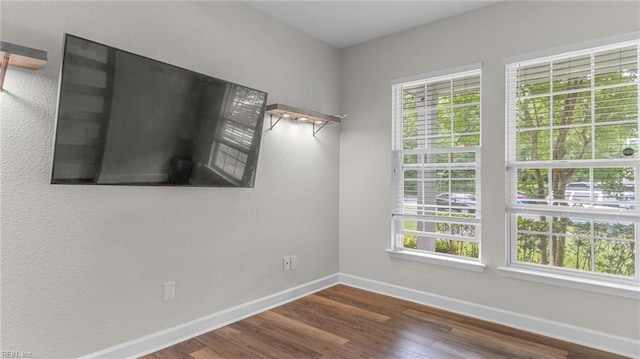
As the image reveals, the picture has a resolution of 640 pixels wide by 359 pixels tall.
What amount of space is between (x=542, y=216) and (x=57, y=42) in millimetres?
3530

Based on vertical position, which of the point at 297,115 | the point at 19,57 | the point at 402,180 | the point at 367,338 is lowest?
the point at 367,338

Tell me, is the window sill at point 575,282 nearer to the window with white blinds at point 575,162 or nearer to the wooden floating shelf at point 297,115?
the window with white blinds at point 575,162

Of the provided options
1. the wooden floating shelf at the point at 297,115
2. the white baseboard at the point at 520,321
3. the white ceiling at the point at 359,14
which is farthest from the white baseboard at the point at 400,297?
the white ceiling at the point at 359,14

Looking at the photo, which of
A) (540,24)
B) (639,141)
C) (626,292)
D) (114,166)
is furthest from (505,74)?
(114,166)

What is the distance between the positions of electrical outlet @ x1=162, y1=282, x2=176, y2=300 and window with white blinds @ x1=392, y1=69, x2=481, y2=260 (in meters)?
2.09

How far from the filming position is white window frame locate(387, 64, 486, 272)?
10.1ft

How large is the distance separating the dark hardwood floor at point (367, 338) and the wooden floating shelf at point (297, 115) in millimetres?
1707

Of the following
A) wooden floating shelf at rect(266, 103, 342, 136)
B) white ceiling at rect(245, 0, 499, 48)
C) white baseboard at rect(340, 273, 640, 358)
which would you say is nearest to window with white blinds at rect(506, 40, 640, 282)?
white baseboard at rect(340, 273, 640, 358)

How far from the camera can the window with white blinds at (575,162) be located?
247 cm

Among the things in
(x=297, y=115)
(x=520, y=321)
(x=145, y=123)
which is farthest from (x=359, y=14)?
(x=520, y=321)

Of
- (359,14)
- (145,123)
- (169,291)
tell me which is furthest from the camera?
(359,14)

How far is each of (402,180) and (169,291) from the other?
2.31 metres

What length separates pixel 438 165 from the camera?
3287 mm

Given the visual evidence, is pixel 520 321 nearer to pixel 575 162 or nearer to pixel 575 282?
pixel 575 282
